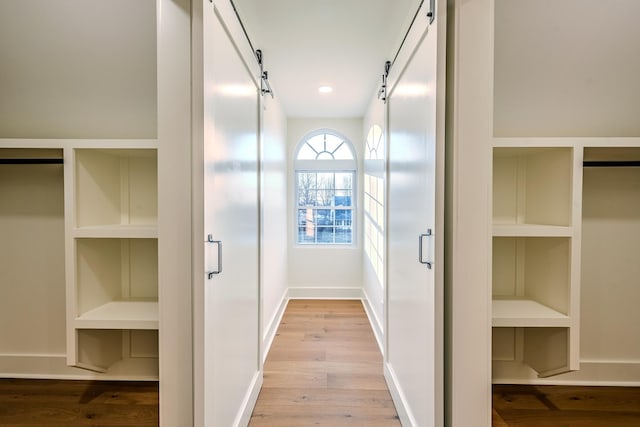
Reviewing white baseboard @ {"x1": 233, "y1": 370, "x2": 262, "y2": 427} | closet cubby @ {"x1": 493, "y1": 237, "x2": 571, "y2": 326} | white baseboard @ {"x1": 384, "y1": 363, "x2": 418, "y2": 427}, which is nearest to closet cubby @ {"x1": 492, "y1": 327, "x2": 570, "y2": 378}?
closet cubby @ {"x1": 493, "y1": 237, "x2": 571, "y2": 326}

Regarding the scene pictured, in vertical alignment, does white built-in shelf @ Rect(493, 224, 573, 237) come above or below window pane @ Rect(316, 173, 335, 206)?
below

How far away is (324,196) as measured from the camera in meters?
4.39

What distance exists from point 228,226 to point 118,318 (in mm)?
643

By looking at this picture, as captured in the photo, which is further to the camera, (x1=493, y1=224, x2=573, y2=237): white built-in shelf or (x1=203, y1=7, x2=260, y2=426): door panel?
(x1=493, y1=224, x2=573, y2=237): white built-in shelf

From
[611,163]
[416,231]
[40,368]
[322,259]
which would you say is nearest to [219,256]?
[416,231]

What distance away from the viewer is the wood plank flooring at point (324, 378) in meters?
A: 1.77

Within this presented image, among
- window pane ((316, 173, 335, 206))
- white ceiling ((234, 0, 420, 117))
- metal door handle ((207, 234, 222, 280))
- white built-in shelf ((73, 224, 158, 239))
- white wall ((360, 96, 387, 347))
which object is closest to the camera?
metal door handle ((207, 234, 222, 280))

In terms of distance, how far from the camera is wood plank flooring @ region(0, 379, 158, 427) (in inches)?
58.7

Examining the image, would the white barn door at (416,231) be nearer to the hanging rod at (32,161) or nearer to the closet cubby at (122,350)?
the closet cubby at (122,350)

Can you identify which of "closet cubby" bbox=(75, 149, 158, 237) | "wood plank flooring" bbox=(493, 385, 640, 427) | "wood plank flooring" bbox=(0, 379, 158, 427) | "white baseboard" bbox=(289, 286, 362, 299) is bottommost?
"white baseboard" bbox=(289, 286, 362, 299)

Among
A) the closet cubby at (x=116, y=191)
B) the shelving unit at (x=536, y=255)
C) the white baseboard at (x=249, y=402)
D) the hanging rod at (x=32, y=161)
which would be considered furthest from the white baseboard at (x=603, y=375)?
the hanging rod at (x=32, y=161)

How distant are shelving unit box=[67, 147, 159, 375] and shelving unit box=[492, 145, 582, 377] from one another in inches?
64.7

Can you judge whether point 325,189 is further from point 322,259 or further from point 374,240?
point 374,240

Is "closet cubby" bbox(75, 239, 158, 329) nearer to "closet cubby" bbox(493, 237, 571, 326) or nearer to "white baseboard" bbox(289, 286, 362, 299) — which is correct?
"closet cubby" bbox(493, 237, 571, 326)
